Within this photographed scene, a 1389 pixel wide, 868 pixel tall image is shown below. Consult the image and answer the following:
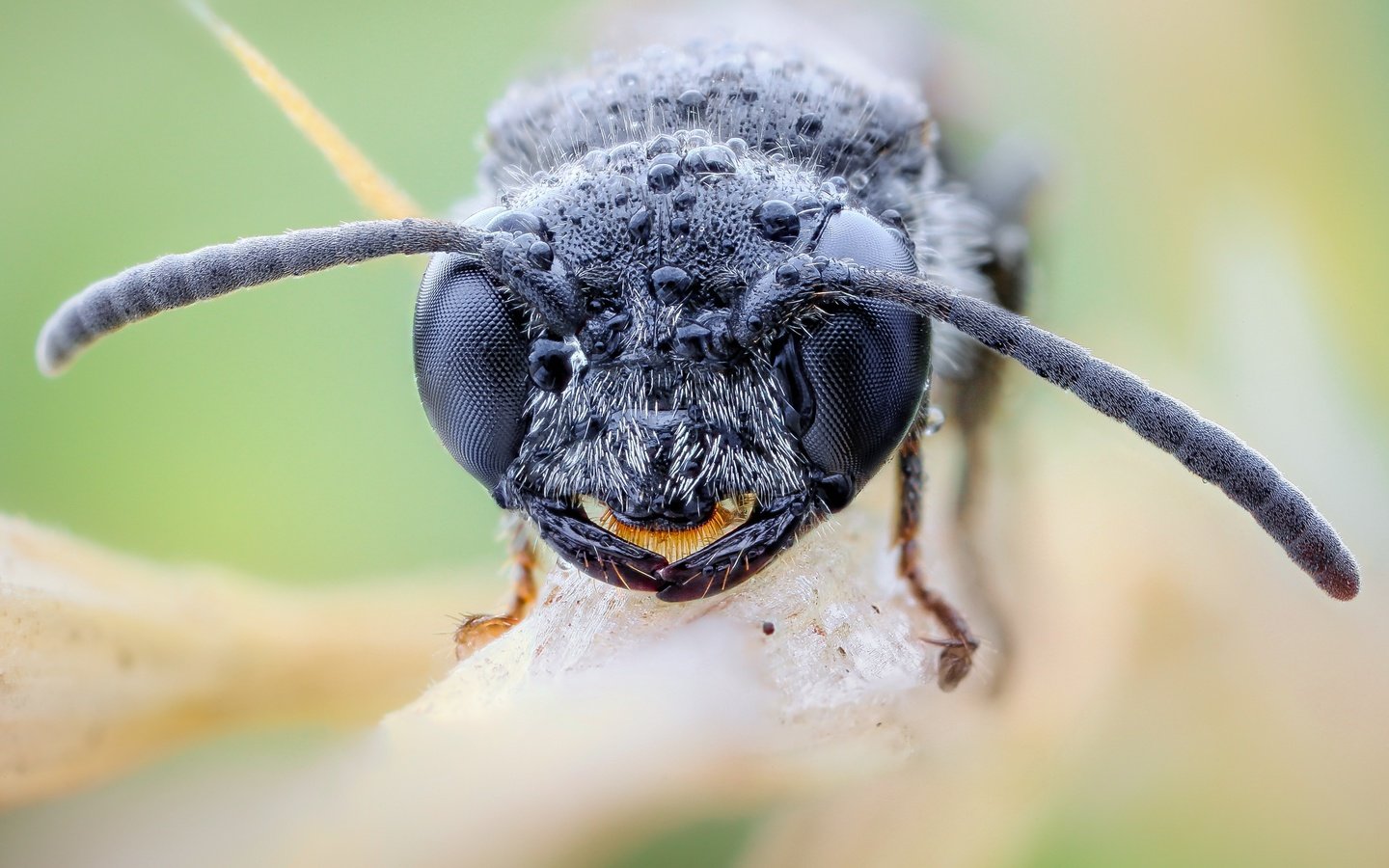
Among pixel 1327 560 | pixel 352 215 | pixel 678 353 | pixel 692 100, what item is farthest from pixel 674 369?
pixel 352 215

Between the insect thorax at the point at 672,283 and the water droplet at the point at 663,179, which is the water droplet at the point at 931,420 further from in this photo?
the water droplet at the point at 663,179

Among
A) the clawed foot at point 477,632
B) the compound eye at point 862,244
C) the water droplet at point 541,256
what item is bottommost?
the clawed foot at point 477,632

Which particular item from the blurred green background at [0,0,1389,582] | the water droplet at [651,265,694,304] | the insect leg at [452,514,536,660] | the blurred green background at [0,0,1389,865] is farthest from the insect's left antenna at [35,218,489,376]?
the blurred green background at [0,0,1389,582]

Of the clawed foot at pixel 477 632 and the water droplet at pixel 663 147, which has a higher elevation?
the water droplet at pixel 663 147

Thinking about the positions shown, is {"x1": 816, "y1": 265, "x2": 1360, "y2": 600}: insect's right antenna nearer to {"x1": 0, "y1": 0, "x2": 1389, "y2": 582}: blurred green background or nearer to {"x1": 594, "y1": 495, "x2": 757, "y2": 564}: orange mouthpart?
{"x1": 594, "y1": 495, "x2": 757, "y2": 564}: orange mouthpart

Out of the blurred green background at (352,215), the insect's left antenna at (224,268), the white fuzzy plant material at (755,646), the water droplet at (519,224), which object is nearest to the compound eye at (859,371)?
the white fuzzy plant material at (755,646)

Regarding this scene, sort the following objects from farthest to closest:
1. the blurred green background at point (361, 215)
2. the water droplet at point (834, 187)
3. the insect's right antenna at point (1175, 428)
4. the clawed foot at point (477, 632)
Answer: the blurred green background at point (361, 215), the clawed foot at point (477, 632), the water droplet at point (834, 187), the insect's right antenna at point (1175, 428)

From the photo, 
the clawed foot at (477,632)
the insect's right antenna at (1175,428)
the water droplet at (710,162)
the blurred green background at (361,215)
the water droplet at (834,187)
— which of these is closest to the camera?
the insect's right antenna at (1175,428)

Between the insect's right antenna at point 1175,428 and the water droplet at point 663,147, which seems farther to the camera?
the water droplet at point 663,147
